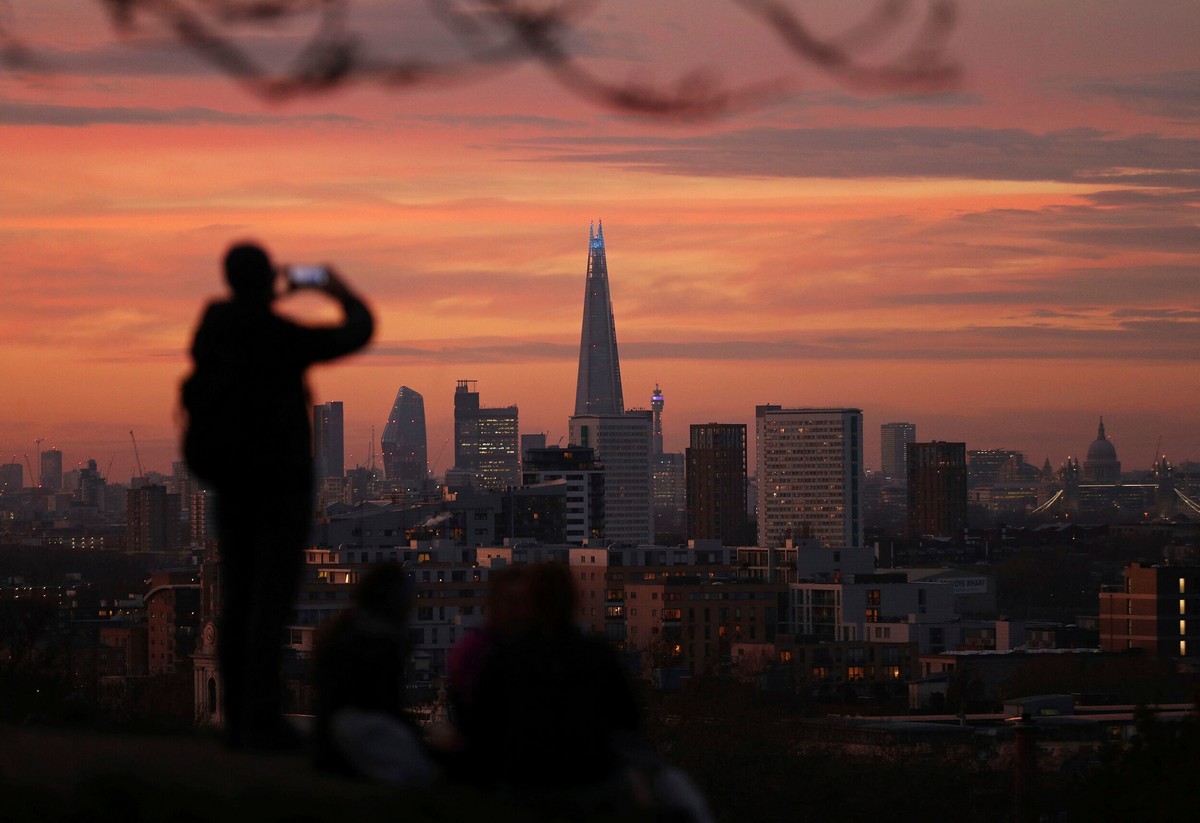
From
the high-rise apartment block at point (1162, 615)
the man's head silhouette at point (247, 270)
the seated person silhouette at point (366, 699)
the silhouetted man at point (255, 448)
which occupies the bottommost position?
the high-rise apartment block at point (1162, 615)

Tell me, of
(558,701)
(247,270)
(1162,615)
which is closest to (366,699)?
(558,701)

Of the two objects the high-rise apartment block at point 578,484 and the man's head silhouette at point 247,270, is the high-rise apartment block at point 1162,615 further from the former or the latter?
the high-rise apartment block at point 578,484

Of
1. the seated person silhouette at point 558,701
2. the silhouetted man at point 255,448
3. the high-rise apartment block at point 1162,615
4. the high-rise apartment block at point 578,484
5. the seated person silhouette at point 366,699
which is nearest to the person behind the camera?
the seated person silhouette at point 558,701

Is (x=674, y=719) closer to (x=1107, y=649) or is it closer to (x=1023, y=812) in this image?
(x=1023, y=812)

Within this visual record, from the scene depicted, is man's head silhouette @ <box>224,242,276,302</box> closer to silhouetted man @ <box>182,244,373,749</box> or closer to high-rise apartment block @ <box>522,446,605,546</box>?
silhouetted man @ <box>182,244,373,749</box>

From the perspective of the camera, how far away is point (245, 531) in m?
8.11

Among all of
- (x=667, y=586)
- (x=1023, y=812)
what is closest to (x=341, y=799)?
(x=1023, y=812)

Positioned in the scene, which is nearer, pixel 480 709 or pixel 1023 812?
pixel 480 709

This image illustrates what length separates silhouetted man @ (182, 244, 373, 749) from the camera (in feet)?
26.2

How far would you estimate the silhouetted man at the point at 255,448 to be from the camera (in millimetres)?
7980

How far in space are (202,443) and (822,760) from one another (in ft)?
101

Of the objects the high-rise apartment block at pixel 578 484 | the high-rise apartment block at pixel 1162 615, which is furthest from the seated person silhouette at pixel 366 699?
the high-rise apartment block at pixel 578 484

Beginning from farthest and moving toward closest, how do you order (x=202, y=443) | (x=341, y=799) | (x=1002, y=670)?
(x=1002, y=670) < (x=202, y=443) < (x=341, y=799)

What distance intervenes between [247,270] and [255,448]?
645 millimetres
